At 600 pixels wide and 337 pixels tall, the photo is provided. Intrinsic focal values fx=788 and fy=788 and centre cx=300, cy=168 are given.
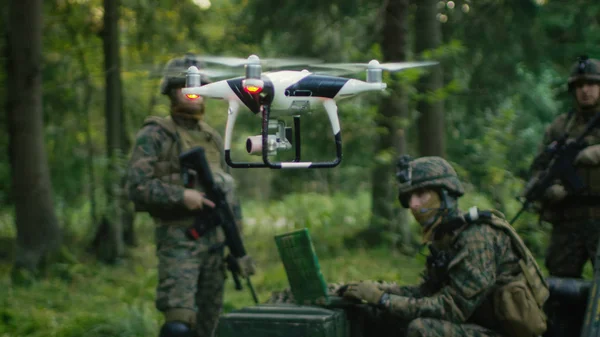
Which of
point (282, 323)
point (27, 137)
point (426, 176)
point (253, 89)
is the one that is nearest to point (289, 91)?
point (253, 89)

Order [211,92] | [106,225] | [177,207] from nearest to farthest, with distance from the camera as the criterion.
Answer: [211,92], [177,207], [106,225]

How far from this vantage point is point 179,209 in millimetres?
5520

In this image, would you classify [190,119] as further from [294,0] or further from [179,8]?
[179,8]

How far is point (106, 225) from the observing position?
11258 millimetres

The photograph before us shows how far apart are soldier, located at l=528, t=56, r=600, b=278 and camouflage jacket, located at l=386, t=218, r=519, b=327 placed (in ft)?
6.80

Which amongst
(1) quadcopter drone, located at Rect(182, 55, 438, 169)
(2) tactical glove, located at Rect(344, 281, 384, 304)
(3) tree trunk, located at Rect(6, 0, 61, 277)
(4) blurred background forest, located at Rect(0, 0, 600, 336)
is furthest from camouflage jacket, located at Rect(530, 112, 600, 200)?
(3) tree trunk, located at Rect(6, 0, 61, 277)

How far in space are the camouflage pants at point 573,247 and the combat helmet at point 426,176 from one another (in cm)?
222

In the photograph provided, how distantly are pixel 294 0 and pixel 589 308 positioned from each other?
690 cm

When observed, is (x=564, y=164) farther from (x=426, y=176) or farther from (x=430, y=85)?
(x=430, y=85)

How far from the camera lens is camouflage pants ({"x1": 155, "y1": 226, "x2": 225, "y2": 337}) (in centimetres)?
530

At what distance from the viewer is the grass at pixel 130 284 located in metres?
6.91

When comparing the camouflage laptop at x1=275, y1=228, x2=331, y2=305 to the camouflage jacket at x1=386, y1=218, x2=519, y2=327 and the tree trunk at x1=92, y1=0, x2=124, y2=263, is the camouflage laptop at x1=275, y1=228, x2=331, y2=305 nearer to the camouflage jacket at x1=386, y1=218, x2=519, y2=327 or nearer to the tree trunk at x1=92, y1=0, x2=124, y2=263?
the camouflage jacket at x1=386, y1=218, x2=519, y2=327

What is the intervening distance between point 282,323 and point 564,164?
10.6 feet

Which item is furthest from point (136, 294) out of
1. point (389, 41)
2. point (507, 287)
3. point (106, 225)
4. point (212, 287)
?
point (507, 287)
